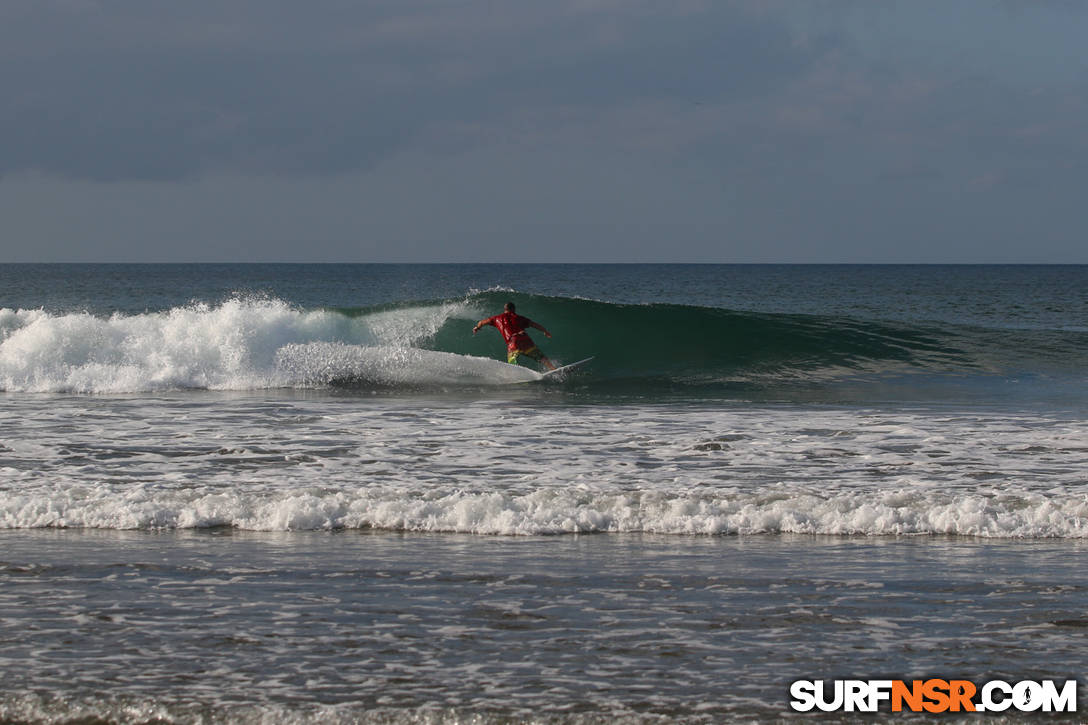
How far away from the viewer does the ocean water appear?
459 cm

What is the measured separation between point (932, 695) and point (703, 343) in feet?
65.1

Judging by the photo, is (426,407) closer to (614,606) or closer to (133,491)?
(133,491)

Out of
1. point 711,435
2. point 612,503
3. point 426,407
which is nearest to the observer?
point 612,503

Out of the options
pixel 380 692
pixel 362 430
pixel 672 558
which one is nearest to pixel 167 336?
pixel 362 430

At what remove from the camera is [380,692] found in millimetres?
4434

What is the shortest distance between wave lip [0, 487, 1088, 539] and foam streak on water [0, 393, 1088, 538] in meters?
0.02

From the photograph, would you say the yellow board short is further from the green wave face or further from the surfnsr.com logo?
the surfnsr.com logo

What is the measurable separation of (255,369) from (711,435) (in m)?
9.75

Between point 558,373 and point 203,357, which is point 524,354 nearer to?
point 558,373

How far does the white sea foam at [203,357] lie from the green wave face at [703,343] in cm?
367

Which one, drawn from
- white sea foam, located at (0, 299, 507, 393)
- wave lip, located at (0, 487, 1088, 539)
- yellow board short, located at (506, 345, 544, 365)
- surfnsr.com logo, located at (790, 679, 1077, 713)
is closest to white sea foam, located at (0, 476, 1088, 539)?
wave lip, located at (0, 487, 1088, 539)

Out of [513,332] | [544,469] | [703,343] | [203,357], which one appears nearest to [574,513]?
[544,469]

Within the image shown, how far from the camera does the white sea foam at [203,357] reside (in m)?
18.2

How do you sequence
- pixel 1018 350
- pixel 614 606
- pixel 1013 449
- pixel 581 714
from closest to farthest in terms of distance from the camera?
pixel 581 714
pixel 614 606
pixel 1013 449
pixel 1018 350
